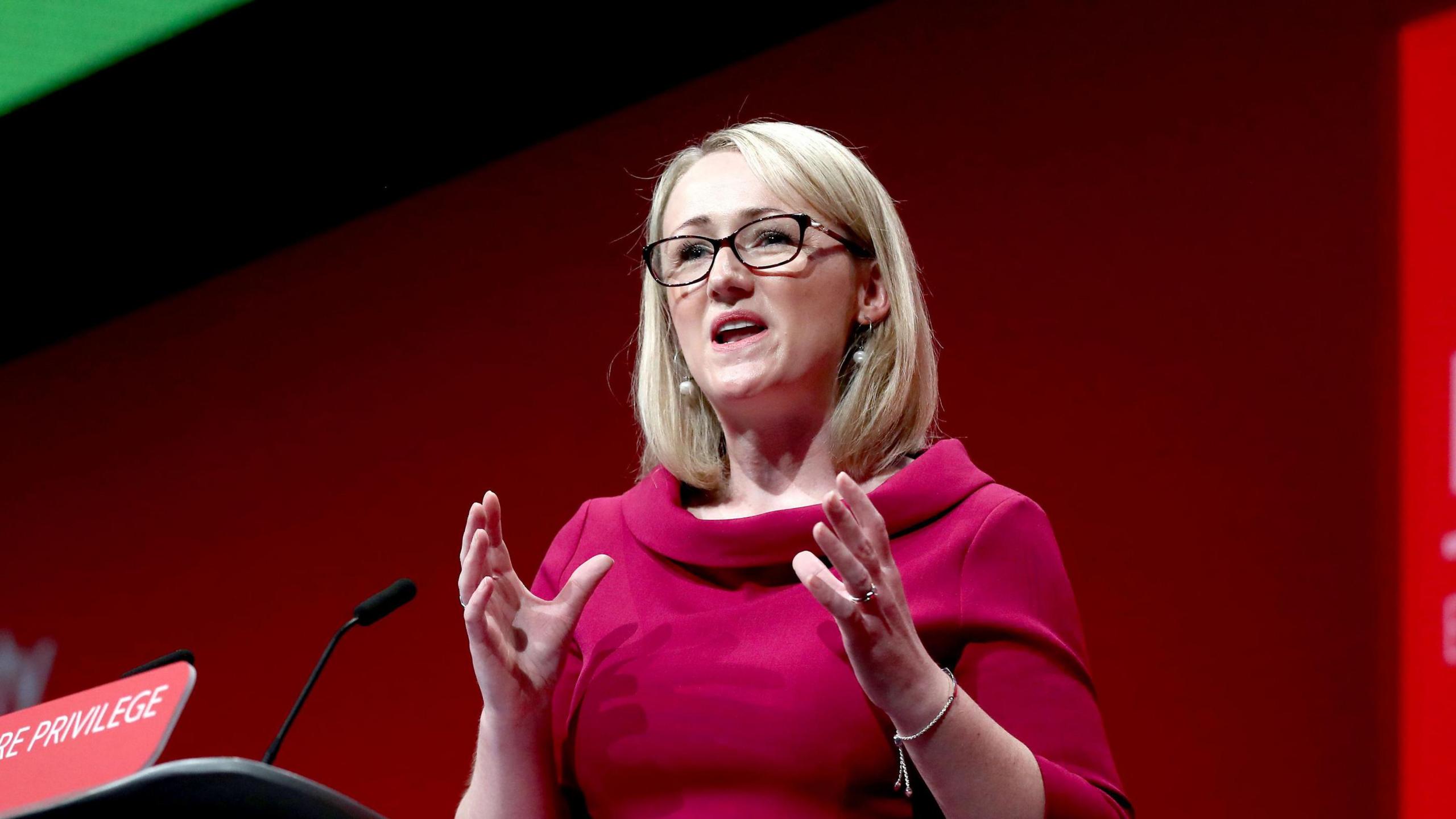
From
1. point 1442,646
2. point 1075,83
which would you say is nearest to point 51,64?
point 1075,83

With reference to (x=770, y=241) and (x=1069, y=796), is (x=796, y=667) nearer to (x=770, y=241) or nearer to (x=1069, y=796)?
(x=1069, y=796)

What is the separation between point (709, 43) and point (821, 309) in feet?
4.82

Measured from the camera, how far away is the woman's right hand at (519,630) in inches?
53.4

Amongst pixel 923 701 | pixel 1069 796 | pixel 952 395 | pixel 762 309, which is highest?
pixel 762 309

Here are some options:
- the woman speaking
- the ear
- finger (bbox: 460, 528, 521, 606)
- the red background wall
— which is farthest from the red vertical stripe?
finger (bbox: 460, 528, 521, 606)

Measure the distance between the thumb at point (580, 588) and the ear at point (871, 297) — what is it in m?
0.44

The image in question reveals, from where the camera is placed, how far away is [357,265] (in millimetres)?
3242

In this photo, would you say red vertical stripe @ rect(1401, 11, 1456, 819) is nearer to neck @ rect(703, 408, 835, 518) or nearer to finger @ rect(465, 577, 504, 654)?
neck @ rect(703, 408, 835, 518)

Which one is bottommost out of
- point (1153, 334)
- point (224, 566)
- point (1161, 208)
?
point (224, 566)

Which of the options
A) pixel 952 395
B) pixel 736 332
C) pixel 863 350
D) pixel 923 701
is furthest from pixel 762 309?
pixel 952 395

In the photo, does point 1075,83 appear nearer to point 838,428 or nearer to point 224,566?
point 838,428

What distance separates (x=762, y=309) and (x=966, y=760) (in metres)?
0.54

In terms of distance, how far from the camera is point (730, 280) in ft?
5.07

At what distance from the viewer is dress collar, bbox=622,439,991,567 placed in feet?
4.84
